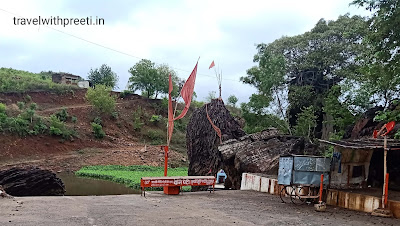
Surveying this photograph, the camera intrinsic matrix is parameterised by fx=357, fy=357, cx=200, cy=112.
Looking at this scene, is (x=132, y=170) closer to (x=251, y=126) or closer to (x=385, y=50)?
(x=251, y=126)

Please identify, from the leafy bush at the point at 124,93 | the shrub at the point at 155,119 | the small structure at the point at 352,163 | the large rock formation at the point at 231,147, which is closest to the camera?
the small structure at the point at 352,163

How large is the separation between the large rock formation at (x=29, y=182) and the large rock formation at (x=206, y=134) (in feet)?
29.9

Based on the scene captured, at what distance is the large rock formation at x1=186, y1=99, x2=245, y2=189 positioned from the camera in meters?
23.5

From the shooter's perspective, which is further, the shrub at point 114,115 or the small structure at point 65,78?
the small structure at point 65,78

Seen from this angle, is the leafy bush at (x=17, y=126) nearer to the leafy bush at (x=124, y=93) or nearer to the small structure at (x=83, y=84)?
the small structure at (x=83, y=84)

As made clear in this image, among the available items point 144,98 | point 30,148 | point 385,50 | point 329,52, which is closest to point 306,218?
point 385,50

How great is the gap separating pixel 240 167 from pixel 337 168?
7.97 metres

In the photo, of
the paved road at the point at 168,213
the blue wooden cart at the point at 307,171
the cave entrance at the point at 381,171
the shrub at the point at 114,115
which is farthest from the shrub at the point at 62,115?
the cave entrance at the point at 381,171

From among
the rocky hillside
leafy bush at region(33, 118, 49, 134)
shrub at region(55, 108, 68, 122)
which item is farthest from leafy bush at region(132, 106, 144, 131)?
leafy bush at region(33, 118, 49, 134)

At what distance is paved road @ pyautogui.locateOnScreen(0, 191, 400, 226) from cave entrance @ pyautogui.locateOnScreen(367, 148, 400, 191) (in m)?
3.63

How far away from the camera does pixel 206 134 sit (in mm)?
24203

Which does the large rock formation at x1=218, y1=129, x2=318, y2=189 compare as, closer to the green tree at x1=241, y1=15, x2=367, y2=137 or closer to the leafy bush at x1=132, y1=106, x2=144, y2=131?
the green tree at x1=241, y1=15, x2=367, y2=137

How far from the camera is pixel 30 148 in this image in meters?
37.8

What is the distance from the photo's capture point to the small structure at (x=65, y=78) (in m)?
57.5
